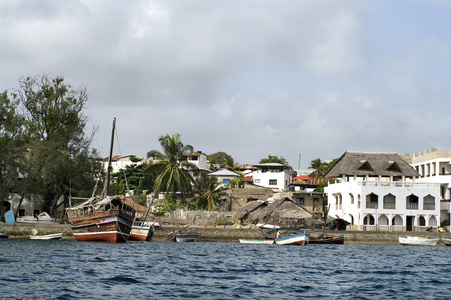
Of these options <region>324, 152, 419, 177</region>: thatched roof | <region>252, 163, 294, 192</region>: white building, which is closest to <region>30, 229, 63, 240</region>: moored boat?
<region>324, 152, 419, 177</region>: thatched roof

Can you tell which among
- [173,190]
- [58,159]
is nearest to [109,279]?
[58,159]

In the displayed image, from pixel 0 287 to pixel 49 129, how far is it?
4416cm

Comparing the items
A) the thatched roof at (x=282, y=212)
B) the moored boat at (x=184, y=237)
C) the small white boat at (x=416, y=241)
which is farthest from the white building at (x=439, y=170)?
the moored boat at (x=184, y=237)

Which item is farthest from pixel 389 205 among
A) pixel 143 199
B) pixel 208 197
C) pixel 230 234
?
pixel 143 199

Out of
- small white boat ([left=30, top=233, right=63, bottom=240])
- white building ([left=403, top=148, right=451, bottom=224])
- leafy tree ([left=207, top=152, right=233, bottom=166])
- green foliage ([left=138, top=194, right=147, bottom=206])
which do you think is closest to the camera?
small white boat ([left=30, top=233, right=63, bottom=240])

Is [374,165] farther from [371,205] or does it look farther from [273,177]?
[273,177]

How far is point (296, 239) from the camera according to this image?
53.5 metres

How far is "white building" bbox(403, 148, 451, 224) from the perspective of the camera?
69375 millimetres

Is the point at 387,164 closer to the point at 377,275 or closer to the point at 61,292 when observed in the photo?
the point at 377,275

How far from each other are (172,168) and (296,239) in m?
26.6

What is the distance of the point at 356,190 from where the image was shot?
66562mm

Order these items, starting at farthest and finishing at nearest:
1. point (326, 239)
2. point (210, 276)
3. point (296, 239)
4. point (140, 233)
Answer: point (326, 239)
point (140, 233)
point (296, 239)
point (210, 276)

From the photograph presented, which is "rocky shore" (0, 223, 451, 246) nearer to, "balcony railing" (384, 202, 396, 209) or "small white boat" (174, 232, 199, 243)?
"small white boat" (174, 232, 199, 243)

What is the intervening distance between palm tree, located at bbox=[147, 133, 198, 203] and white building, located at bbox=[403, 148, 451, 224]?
90.0 feet
